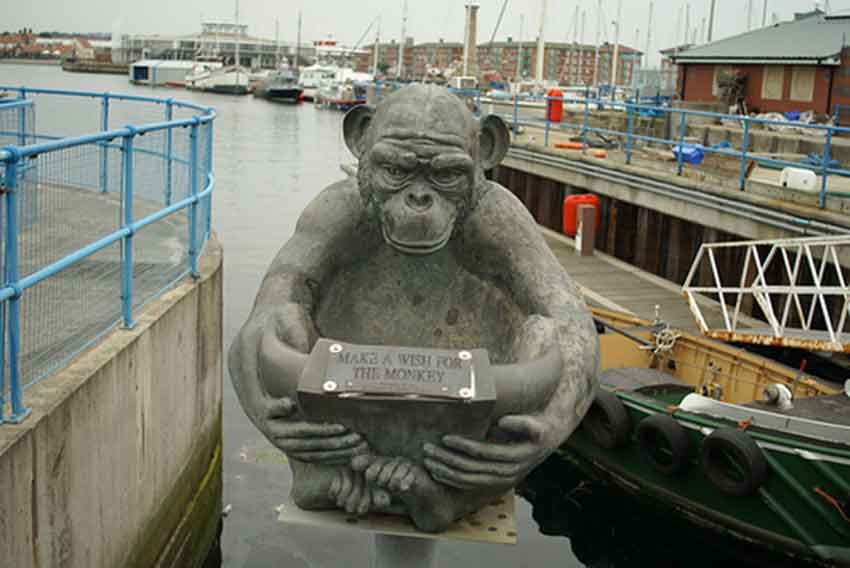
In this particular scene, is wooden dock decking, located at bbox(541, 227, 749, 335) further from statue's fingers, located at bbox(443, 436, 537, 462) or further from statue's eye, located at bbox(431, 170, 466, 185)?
statue's fingers, located at bbox(443, 436, 537, 462)

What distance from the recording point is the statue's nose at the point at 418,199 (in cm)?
393

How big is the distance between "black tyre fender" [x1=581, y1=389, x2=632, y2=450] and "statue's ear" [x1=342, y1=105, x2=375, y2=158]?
8151 millimetres

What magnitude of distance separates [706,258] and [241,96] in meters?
95.8

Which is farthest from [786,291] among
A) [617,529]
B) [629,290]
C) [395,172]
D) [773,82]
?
[773,82]

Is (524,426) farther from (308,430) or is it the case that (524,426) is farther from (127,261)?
(127,261)

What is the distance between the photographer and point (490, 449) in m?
3.61

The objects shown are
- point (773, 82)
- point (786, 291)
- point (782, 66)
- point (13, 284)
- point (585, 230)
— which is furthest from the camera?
point (773, 82)

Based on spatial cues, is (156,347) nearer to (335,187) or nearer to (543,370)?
(335,187)

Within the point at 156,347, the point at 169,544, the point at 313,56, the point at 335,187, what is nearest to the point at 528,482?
the point at 169,544

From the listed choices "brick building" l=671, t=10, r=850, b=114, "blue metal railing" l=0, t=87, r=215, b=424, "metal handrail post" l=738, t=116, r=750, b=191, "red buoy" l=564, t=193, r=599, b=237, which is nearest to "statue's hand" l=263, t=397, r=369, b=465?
"blue metal railing" l=0, t=87, r=215, b=424

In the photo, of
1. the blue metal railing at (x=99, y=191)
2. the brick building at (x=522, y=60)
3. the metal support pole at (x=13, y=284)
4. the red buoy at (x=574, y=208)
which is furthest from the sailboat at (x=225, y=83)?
the metal support pole at (x=13, y=284)

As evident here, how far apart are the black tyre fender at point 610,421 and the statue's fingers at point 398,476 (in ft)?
28.1

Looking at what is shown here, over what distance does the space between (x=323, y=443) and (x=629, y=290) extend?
13545 millimetres

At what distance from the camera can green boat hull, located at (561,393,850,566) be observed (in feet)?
33.6
